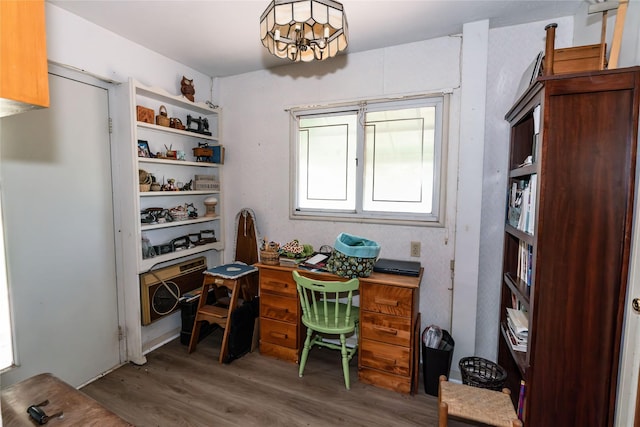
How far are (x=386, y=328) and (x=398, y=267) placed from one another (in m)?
0.44

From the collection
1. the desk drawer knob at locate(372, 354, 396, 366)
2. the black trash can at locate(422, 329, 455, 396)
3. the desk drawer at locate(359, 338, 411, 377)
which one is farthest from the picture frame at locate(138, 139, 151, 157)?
the black trash can at locate(422, 329, 455, 396)

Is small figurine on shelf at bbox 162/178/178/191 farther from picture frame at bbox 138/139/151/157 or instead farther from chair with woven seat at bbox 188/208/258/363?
chair with woven seat at bbox 188/208/258/363

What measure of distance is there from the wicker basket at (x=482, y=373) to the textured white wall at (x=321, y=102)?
1.24ft

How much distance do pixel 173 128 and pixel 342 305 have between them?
6.86 feet

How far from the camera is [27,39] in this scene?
0.45 m

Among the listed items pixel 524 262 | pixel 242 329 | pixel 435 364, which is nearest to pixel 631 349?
pixel 524 262

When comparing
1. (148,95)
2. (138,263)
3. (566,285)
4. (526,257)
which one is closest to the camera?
(566,285)

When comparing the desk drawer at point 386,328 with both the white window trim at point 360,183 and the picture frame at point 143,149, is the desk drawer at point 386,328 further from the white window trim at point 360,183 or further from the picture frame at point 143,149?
the picture frame at point 143,149

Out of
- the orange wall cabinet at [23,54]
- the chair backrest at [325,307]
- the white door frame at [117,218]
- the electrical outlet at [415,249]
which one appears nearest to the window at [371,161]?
the electrical outlet at [415,249]

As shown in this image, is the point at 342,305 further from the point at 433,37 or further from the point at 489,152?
the point at 433,37

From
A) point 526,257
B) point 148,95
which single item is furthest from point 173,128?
point 526,257

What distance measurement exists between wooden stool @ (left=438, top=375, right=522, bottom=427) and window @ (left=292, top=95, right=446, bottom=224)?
1190mm

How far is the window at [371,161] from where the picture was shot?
252 cm

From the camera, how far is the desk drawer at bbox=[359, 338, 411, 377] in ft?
7.13
